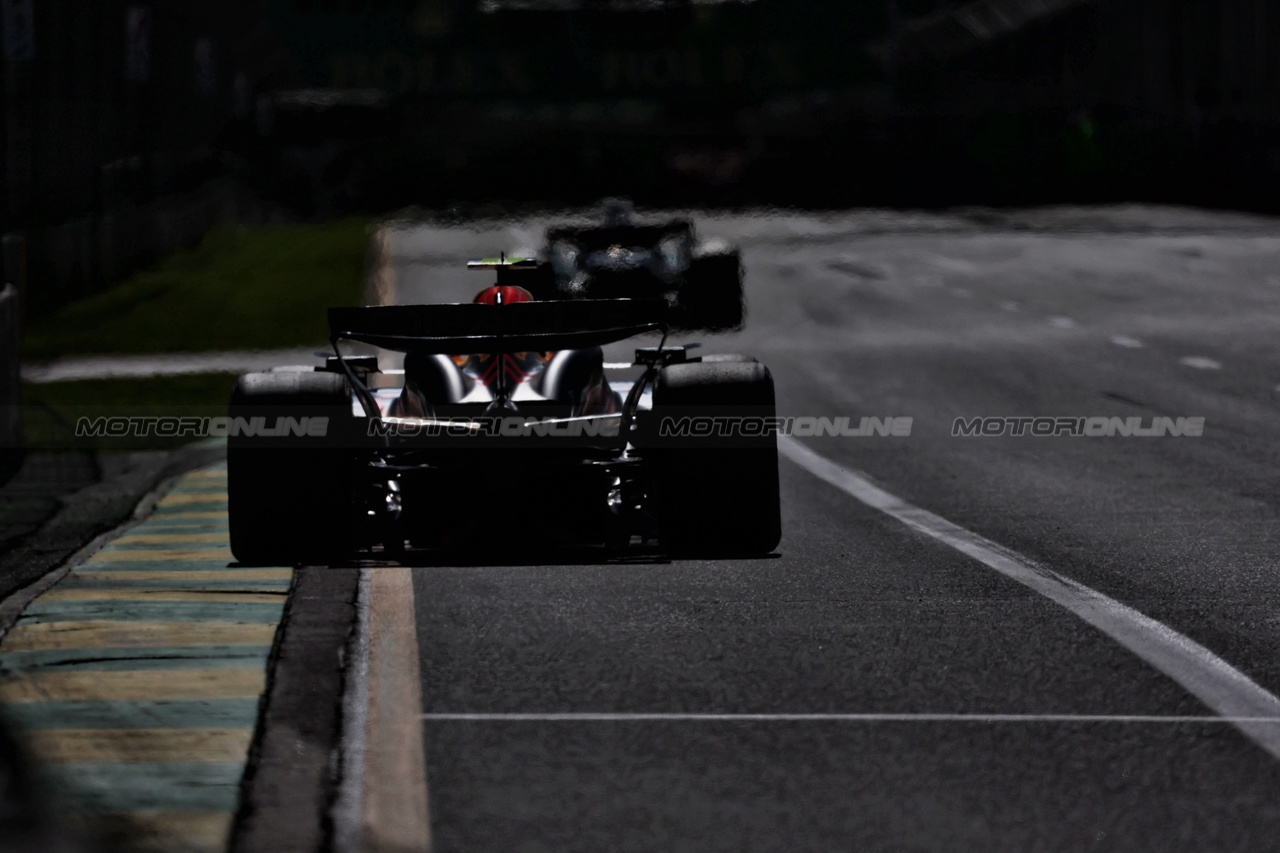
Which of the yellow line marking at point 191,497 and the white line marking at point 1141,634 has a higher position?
the white line marking at point 1141,634

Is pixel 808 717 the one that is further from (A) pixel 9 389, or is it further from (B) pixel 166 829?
(A) pixel 9 389

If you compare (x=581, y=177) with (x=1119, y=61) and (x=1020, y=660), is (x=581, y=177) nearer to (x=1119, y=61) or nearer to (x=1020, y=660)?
(x=1119, y=61)

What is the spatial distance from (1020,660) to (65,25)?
35.7m

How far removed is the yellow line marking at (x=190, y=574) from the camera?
8.63 m

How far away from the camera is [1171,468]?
12.5m

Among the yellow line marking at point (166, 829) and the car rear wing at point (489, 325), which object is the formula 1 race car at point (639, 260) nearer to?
the car rear wing at point (489, 325)

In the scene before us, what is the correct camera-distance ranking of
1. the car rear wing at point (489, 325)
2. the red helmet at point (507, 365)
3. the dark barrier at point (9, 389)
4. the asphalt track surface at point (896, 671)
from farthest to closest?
the dark barrier at point (9, 389)
the red helmet at point (507, 365)
the car rear wing at point (489, 325)
the asphalt track surface at point (896, 671)

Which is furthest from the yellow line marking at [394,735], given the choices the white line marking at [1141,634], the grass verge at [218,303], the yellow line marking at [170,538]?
the grass verge at [218,303]

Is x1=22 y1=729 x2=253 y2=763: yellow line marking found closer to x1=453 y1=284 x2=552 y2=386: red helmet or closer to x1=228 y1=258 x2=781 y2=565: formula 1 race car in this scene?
x1=228 y1=258 x2=781 y2=565: formula 1 race car

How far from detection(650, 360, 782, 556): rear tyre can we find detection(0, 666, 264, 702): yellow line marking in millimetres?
2345

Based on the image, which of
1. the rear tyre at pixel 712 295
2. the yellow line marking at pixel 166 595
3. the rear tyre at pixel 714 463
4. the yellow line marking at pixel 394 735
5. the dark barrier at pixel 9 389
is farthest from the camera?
the rear tyre at pixel 712 295

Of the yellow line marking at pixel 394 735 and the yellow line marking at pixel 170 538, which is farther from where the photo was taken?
the yellow line marking at pixel 170 538

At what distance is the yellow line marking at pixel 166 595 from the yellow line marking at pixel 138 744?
2.06 meters

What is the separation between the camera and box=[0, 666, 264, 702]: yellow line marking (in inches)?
256
